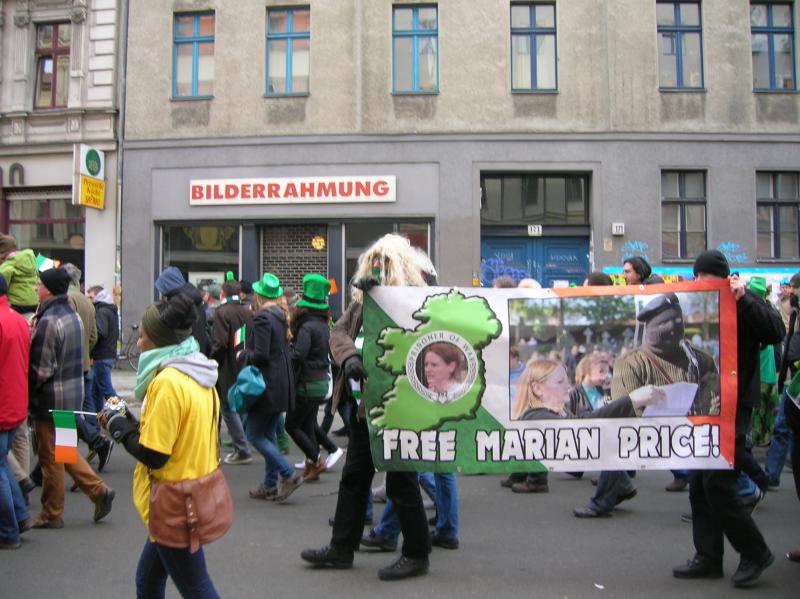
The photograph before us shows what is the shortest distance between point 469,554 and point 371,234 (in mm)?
12273

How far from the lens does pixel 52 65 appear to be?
18.3 meters

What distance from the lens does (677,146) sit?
16.7m

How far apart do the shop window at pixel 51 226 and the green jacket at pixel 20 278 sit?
1175 cm

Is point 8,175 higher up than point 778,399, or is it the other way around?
point 8,175

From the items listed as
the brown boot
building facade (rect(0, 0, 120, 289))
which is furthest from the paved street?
building facade (rect(0, 0, 120, 289))

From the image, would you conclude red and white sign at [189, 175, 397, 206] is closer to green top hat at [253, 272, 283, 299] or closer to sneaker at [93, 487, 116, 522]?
green top hat at [253, 272, 283, 299]

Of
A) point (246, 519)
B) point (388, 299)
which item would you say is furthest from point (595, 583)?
point (246, 519)

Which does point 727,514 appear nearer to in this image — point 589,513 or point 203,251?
point 589,513

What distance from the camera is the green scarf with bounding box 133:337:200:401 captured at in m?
3.26

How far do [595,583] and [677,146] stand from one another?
14.0 meters

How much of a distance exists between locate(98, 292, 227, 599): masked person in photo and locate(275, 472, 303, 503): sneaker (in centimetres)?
298

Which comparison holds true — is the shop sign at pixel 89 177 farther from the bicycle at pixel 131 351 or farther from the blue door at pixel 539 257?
the blue door at pixel 539 257

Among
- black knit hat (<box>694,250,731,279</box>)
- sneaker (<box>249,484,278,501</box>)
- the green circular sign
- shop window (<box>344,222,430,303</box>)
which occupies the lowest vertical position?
sneaker (<box>249,484,278,501</box>)

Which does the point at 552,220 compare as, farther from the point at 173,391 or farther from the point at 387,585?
the point at 173,391
